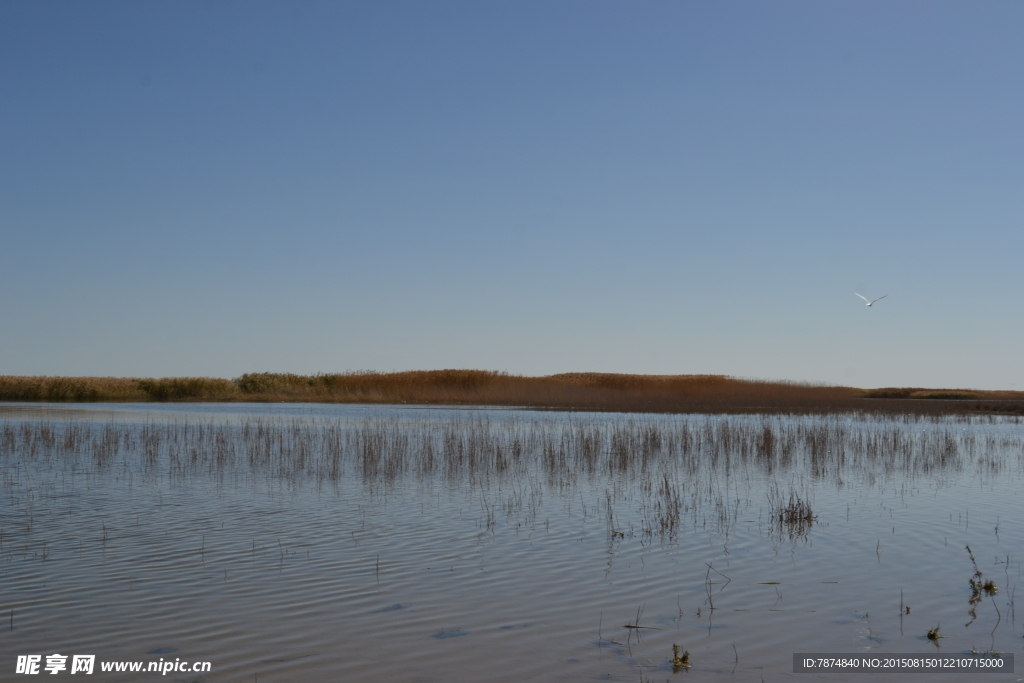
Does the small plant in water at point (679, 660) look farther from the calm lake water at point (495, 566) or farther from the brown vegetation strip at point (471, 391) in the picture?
the brown vegetation strip at point (471, 391)

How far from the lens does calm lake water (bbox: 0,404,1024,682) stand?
445 cm

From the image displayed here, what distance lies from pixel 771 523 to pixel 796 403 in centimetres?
3196

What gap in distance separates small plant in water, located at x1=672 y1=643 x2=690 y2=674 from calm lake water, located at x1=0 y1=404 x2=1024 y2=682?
0.12ft

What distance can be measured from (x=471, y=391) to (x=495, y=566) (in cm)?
3607

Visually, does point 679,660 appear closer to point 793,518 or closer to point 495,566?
point 495,566

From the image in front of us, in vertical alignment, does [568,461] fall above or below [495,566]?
above

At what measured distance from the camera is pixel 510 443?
16.5 m

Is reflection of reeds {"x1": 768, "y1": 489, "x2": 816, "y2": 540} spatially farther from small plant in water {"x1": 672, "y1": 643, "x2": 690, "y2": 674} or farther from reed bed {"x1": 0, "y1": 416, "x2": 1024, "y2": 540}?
small plant in water {"x1": 672, "y1": 643, "x2": 690, "y2": 674}

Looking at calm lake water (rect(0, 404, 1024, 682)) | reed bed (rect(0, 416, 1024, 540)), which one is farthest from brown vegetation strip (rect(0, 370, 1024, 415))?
calm lake water (rect(0, 404, 1024, 682))

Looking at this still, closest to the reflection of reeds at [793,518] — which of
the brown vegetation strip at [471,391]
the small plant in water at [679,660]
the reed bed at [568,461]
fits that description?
the reed bed at [568,461]

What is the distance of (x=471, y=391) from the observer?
42531 millimetres

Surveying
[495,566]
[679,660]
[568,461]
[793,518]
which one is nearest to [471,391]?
[568,461]

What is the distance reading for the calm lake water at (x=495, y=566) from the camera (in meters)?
4.45

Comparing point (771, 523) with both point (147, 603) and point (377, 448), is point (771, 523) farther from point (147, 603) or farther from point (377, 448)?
point (377, 448)
